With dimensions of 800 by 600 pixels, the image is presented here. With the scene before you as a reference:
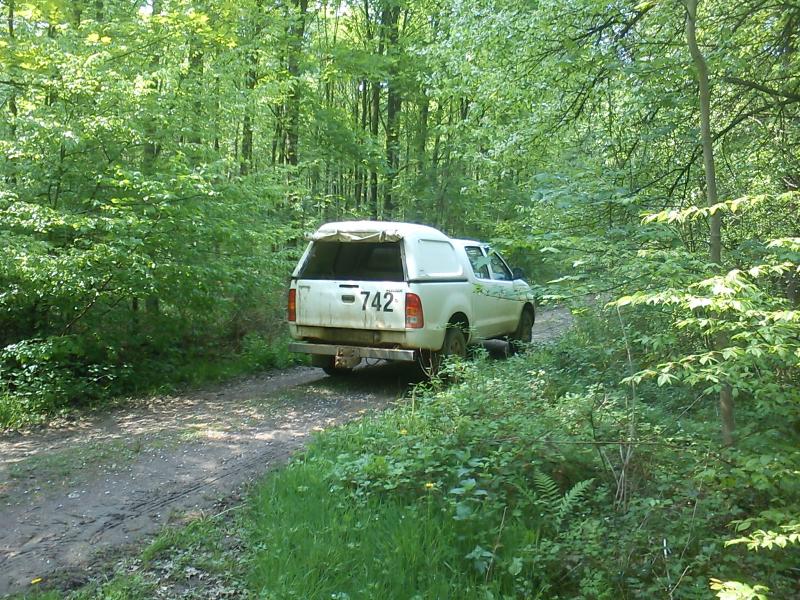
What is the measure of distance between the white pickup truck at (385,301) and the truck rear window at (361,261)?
22mm

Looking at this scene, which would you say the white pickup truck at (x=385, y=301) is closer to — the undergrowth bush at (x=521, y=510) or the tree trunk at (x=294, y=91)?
the undergrowth bush at (x=521, y=510)

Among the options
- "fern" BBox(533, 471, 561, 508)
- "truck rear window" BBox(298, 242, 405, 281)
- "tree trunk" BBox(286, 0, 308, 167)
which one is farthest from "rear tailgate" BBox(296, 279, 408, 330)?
"tree trunk" BBox(286, 0, 308, 167)

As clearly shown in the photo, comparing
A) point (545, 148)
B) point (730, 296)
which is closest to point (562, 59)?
point (545, 148)

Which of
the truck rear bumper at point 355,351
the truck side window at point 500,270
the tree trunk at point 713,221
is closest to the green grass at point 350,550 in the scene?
the tree trunk at point 713,221

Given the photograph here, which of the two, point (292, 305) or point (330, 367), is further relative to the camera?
point (330, 367)

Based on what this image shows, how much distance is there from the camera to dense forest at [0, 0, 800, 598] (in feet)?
12.8

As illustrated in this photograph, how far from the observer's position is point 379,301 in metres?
8.71

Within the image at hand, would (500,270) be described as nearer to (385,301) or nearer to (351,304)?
(385,301)

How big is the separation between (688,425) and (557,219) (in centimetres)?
249

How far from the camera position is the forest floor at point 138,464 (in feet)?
14.2

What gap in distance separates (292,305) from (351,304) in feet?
3.33

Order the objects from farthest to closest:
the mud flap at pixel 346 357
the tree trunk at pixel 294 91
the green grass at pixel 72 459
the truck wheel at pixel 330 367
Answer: the tree trunk at pixel 294 91, the truck wheel at pixel 330 367, the mud flap at pixel 346 357, the green grass at pixel 72 459

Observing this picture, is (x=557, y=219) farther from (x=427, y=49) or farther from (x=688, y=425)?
(x=427, y=49)

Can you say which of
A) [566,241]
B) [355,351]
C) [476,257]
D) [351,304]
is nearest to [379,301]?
[351,304]
